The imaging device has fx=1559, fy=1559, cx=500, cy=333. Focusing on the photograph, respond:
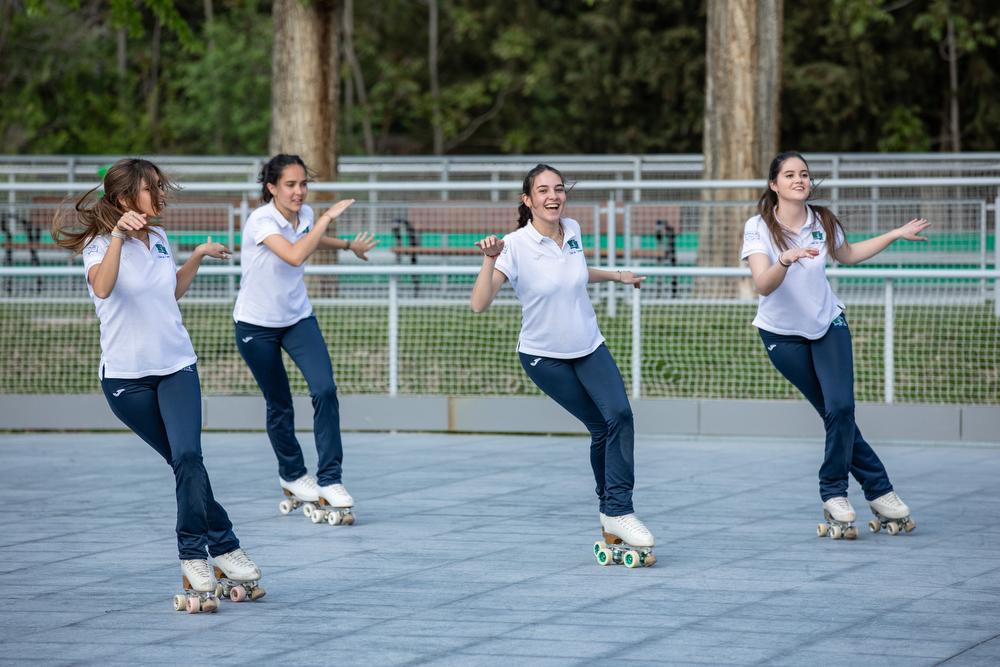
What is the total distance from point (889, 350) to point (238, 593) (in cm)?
651

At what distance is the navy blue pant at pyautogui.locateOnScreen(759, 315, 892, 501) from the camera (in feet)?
24.8

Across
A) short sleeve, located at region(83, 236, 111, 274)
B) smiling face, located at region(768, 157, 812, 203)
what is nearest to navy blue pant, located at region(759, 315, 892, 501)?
smiling face, located at region(768, 157, 812, 203)

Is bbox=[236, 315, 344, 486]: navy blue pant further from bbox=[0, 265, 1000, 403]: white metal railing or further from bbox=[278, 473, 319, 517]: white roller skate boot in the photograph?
bbox=[0, 265, 1000, 403]: white metal railing

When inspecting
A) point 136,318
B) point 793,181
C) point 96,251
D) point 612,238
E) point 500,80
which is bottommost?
point 136,318

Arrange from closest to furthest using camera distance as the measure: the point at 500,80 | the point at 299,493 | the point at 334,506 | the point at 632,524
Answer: the point at 632,524 → the point at 334,506 → the point at 299,493 → the point at 500,80

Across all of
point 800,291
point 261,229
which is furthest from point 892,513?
point 261,229

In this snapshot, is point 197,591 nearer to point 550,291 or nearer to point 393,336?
point 550,291

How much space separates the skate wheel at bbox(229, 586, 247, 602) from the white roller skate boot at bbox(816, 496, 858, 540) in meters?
2.93

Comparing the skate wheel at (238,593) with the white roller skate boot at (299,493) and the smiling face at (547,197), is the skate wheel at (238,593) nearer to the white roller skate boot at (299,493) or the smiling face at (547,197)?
the white roller skate boot at (299,493)

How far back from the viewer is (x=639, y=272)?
11594 mm

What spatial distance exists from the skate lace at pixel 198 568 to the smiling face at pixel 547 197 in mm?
2238

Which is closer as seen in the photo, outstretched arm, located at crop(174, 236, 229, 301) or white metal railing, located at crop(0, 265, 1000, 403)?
outstretched arm, located at crop(174, 236, 229, 301)

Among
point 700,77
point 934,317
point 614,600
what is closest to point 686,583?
point 614,600

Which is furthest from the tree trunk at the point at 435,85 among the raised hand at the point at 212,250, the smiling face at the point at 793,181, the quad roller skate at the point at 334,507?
the raised hand at the point at 212,250
